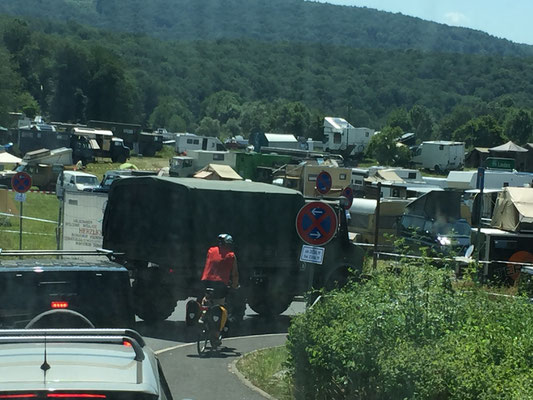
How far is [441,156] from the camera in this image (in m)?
89.2

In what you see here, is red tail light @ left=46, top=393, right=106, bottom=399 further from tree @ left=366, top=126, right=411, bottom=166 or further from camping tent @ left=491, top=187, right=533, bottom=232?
tree @ left=366, top=126, right=411, bottom=166

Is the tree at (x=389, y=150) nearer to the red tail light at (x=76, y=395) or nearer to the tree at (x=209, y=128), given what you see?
the tree at (x=209, y=128)

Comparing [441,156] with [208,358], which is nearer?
[208,358]

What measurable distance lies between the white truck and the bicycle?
76.4 m

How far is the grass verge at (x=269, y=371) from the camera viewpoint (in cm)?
1040

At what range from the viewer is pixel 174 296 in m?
16.4

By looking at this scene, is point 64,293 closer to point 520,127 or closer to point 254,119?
point 520,127

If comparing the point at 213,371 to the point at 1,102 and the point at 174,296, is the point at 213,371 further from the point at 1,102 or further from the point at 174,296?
the point at 1,102

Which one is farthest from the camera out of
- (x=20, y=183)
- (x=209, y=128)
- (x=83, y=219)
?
(x=209, y=128)

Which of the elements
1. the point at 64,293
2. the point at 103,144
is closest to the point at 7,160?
the point at 103,144

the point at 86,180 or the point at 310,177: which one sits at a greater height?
the point at 310,177

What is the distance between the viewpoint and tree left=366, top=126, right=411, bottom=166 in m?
94.7

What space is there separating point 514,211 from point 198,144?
6426cm

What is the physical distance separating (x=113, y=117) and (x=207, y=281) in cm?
11866
